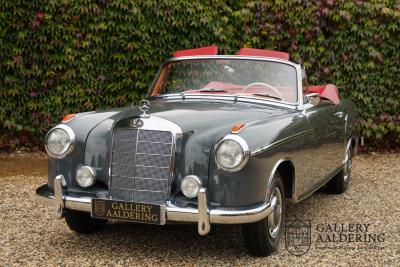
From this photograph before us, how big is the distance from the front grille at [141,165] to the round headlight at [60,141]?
359mm

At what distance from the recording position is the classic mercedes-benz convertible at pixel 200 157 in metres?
3.72

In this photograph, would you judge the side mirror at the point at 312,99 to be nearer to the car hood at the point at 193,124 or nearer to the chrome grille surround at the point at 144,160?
the car hood at the point at 193,124

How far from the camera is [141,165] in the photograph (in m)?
3.96

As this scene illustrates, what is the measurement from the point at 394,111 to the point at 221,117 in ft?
17.7

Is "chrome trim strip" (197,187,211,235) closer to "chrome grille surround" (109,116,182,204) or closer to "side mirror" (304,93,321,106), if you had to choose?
"chrome grille surround" (109,116,182,204)

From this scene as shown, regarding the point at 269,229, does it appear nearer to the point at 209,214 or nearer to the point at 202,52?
the point at 209,214

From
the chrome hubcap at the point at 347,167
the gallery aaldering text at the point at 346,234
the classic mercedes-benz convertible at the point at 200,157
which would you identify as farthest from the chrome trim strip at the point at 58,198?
the chrome hubcap at the point at 347,167

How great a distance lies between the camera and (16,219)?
5.21m

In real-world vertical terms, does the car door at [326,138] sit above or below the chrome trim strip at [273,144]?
below

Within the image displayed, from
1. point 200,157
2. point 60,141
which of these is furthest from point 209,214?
point 60,141

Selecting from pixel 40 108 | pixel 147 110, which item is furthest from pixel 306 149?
pixel 40 108

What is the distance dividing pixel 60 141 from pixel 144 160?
0.69 m

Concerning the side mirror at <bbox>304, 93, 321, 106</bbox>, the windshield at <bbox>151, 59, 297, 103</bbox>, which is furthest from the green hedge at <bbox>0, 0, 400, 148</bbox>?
the side mirror at <bbox>304, 93, 321, 106</bbox>

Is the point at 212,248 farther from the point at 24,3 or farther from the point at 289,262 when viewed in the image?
the point at 24,3
